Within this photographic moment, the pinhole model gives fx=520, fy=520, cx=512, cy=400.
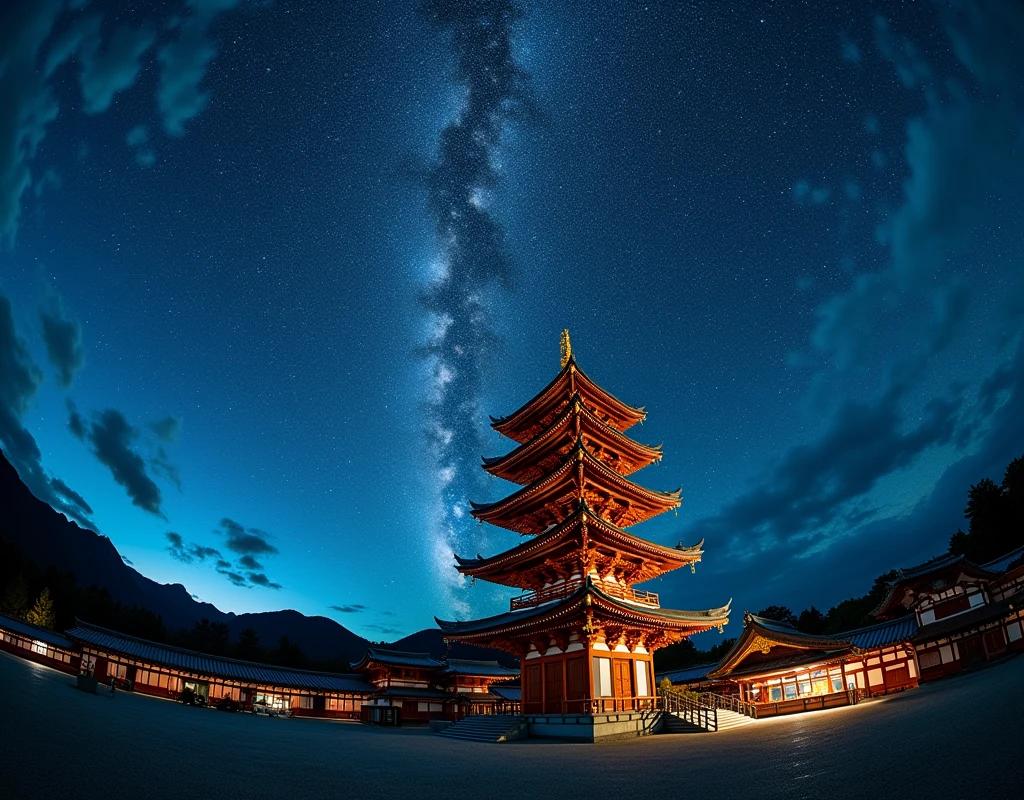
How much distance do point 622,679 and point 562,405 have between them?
49.2 feet

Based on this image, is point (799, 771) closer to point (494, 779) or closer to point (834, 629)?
point (494, 779)

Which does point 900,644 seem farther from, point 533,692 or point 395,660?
point 395,660

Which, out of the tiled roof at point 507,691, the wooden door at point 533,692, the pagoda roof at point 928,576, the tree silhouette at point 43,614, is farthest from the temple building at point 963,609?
the tree silhouette at point 43,614

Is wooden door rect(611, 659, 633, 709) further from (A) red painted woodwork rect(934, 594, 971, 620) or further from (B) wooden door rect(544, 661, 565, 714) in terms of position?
(A) red painted woodwork rect(934, 594, 971, 620)

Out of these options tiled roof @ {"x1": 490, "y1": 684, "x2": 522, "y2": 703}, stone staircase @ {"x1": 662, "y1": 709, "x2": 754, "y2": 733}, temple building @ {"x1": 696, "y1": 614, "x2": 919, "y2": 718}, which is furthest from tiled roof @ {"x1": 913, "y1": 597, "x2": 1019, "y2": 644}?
tiled roof @ {"x1": 490, "y1": 684, "x2": 522, "y2": 703}

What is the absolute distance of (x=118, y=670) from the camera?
4044 cm

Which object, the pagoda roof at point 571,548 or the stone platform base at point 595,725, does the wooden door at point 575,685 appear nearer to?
the stone platform base at point 595,725

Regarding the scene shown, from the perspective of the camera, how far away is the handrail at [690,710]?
22.8 meters

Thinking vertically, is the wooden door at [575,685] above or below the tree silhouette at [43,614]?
below

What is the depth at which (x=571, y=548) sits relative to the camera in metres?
25.5

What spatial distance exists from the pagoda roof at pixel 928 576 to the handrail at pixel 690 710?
2094 cm

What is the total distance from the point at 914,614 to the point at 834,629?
33.2 metres

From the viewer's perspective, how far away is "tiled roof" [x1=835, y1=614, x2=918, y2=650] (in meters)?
34.2

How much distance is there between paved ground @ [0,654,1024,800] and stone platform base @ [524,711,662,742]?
5292 mm
